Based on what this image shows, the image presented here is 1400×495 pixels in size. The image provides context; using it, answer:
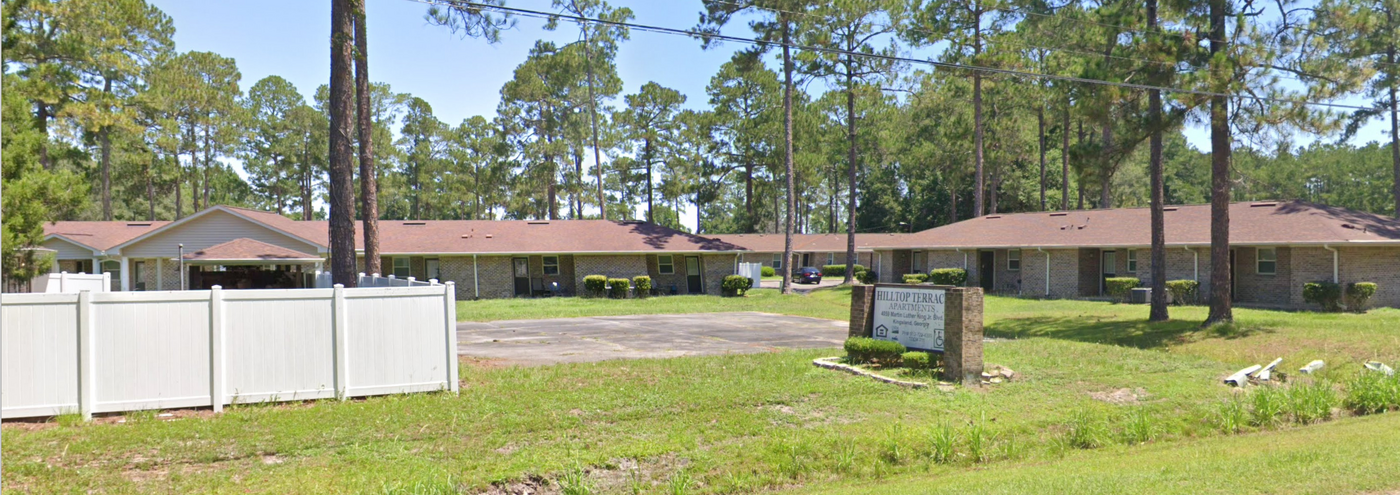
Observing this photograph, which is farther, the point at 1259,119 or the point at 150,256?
the point at 150,256

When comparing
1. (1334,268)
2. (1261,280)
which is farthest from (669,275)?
(1334,268)

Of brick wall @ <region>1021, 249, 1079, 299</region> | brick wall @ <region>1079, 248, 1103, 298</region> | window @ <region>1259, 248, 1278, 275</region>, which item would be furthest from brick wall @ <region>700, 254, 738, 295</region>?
window @ <region>1259, 248, 1278, 275</region>

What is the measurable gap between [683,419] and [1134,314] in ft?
61.4

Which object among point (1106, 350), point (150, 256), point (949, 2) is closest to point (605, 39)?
point (949, 2)

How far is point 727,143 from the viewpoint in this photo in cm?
6175

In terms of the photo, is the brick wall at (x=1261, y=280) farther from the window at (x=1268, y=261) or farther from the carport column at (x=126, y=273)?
the carport column at (x=126, y=273)

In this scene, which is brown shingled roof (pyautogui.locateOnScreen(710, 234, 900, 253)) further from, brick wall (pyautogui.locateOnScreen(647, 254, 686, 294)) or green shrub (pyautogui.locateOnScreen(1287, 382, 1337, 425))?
green shrub (pyautogui.locateOnScreen(1287, 382, 1337, 425))

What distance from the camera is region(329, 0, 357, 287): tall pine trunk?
49.9ft

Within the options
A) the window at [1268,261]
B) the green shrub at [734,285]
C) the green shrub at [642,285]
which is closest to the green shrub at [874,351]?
the window at [1268,261]

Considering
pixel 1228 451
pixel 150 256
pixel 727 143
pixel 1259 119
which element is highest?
pixel 727 143

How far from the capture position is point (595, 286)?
36.5 meters

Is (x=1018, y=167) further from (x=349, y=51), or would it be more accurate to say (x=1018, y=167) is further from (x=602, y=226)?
(x=349, y=51)

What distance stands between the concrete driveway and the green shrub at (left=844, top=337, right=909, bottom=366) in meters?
2.95

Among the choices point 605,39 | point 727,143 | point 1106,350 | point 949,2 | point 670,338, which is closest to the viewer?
point 1106,350
